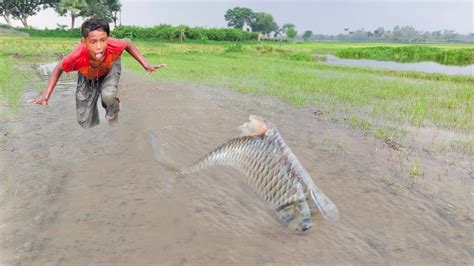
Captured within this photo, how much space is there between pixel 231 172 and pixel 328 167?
4.15 feet

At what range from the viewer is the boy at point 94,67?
376 cm

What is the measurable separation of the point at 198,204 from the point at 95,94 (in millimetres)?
2082

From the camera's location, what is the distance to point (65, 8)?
141ft

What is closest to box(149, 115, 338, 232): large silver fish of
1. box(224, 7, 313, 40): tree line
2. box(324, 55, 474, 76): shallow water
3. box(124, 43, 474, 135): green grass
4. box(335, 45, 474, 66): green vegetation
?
box(124, 43, 474, 135): green grass

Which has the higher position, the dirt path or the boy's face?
the boy's face

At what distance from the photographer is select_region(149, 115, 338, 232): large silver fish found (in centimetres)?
240

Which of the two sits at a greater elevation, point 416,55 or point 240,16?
point 240,16

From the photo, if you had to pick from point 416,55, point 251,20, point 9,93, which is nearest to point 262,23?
point 251,20

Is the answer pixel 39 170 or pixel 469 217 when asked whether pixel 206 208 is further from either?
pixel 469 217

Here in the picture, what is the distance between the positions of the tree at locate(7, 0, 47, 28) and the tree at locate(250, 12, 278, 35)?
49.8 m

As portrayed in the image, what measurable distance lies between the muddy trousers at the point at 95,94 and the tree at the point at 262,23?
86720 millimetres

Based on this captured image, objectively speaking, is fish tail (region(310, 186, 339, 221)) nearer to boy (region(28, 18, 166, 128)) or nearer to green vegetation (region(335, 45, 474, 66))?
boy (region(28, 18, 166, 128))

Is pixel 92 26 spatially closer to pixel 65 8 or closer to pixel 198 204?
pixel 198 204

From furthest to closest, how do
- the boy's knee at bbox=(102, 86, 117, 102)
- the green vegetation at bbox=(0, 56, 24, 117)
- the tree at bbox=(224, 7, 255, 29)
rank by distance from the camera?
1. the tree at bbox=(224, 7, 255, 29)
2. the green vegetation at bbox=(0, 56, 24, 117)
3. the boy's knee at bbox=(102, 86, 117, 102)
